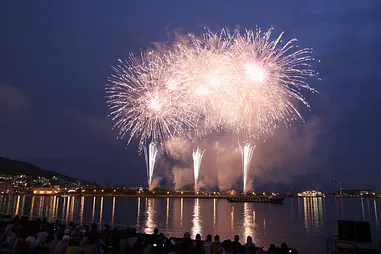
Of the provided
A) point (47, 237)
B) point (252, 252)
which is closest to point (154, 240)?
point (47, 237)

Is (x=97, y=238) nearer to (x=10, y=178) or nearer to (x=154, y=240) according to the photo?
(x=154, y=240)

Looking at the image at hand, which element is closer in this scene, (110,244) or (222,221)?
(110,244)

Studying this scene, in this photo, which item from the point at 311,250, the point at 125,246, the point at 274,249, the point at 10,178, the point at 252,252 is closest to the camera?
the point at 252,252

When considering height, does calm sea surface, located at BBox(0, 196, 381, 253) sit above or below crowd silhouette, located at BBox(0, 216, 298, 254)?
below

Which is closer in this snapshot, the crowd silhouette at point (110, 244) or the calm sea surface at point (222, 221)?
the crowd silhouette at point (110, 244)

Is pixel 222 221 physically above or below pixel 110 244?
below

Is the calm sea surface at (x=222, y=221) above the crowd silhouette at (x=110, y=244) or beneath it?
beneath

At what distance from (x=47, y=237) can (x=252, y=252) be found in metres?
6.41

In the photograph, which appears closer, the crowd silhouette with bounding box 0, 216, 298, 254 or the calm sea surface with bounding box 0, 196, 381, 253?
the crowd silhouette with bounding box 0, 216, 298, 254

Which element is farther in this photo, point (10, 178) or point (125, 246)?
point (10, 178)

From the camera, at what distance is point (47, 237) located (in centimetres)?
1039

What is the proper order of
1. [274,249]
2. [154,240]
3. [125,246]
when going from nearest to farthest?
[125,246] → [274,249] → [154,240]

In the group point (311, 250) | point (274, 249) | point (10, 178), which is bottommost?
point (311, 250)

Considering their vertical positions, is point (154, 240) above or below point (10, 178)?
below
